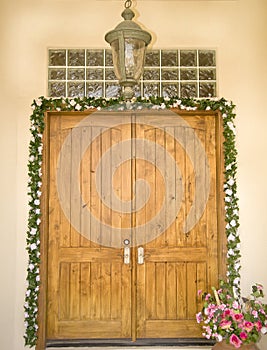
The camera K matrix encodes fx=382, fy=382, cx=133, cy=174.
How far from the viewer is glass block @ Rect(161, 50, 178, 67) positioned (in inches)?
131

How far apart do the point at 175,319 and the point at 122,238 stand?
82 centimetres

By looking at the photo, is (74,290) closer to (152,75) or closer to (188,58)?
(152,75)

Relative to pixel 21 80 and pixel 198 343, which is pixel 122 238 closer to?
pixel 198 343

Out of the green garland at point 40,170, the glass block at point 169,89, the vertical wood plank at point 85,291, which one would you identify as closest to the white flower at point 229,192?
the green garland at point 40,170

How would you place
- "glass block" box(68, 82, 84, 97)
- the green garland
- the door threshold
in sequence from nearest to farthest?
the green garland, the door threshold, "glass block" box(68, 82, 84, 97)

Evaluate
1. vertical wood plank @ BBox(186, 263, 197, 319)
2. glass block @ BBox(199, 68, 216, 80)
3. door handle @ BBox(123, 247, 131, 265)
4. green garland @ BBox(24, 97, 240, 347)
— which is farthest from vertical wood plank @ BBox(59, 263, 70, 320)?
glass block @ BBox(199, 68, 216, 80)

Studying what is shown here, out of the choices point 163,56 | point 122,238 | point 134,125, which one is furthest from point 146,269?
point 163,56

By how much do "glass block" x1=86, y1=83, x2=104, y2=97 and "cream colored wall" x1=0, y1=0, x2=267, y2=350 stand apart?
34 cm

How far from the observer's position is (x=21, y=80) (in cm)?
323

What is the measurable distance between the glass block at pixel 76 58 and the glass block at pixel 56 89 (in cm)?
20

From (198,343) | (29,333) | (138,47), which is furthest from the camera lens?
(198,343)

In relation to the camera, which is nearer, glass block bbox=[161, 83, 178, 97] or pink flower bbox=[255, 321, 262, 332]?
pink flower bbox=[255, 321, 262, 332]

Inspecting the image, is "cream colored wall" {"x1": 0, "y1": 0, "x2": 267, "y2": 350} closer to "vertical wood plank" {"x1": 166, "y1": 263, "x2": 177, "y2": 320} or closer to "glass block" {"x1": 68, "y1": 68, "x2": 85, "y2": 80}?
"glass block" {"x1": 68, "y1": 68, "x2": 85, "y2": 80}

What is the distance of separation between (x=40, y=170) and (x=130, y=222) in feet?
2.91
